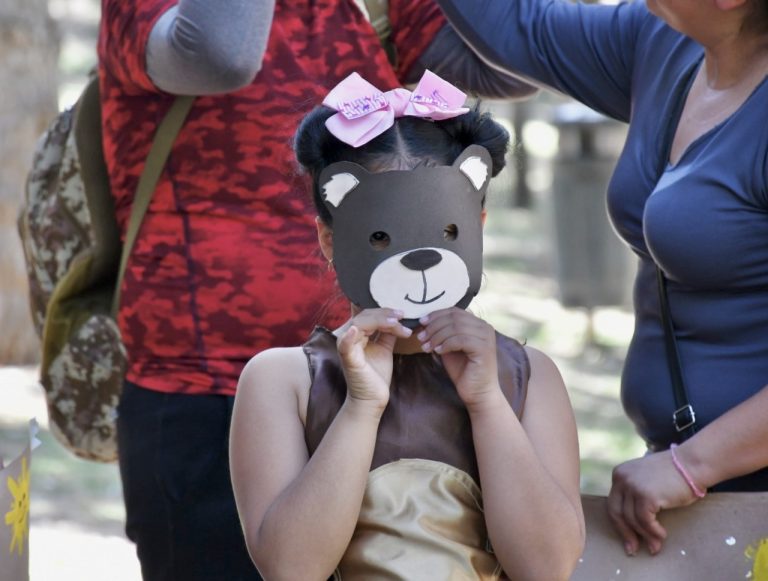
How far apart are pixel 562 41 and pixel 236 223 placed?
2.62 feet

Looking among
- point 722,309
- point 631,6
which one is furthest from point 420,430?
point 631,6

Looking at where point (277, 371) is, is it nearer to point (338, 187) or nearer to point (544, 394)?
point (338, 187)

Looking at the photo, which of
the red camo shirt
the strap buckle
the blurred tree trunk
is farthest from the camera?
the blurred tree trunk

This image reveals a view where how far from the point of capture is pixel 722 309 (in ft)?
7.66

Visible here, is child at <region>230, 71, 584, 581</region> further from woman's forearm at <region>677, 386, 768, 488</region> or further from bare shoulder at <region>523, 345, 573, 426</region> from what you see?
woman's forearm at <region>677, 386, 768, 488</region>

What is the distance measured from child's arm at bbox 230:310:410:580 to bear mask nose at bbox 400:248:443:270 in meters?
0.08

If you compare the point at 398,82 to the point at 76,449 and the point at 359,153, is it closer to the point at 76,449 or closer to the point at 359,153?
the point at 359,153

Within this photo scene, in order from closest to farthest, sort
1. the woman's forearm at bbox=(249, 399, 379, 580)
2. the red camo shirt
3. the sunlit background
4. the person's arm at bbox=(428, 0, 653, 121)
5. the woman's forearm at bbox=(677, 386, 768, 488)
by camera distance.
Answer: the woman's forearm at bbox=(249, 399, 379, 580), the woman's forearm at bbox=(677, 386, 768, 488), the red camo shirt, the person's arm at bbox=(428, 0, 653, 121), the sunlit background

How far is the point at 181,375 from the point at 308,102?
1.95 feet

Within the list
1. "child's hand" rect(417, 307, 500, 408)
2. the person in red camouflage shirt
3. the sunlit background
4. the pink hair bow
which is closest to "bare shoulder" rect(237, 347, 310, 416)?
"child's hand" rect(417, 307, 500, 408)

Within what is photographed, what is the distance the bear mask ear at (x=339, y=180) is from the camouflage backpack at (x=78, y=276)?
868 millimetres

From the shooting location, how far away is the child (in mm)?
1951

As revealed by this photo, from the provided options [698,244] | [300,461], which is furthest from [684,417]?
[300,461]

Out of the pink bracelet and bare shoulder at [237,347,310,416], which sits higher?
bare shoulder at [237,347,310,416]
